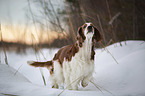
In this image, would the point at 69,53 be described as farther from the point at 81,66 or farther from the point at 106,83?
the point at 106,83

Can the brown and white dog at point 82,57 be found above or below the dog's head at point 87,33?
below

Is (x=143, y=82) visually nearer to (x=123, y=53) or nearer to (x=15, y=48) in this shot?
(x=123, y=53)

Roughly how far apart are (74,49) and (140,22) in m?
3.90

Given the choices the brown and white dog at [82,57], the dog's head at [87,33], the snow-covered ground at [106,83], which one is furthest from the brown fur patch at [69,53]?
the snow-covered ground at [106,83]

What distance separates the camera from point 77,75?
155 centimetres

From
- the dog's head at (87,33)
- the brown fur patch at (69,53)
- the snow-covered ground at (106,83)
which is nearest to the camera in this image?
the snow-covered ground at (106,83)

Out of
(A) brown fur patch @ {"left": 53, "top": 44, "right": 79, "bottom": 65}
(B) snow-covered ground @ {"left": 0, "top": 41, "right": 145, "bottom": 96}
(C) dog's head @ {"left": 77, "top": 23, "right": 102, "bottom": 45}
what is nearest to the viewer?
(B) snow-covered ground @ {"left": 0, "top": 41, "right": 145, "bottom": 96}

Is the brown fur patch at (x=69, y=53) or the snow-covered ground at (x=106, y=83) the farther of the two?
the brown fur patch at (x=69, y=53)

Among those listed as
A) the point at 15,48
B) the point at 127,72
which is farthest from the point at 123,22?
the point at 15,48

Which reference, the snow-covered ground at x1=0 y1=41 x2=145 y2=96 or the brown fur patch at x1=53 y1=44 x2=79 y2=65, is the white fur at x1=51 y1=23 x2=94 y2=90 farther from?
the snow-covered ground at x1=0 y1=41 x2=145 y2=96

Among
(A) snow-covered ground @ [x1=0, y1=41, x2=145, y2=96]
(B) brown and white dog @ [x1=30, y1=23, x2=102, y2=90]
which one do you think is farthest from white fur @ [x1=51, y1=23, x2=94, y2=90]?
(A) snow-covered ground @ [x1=0, y1=41, x2=145, y2=96]

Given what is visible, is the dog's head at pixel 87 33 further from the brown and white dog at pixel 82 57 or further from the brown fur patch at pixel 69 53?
the brown fur patch at pixel 69 53

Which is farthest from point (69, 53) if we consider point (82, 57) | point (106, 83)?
point (106, 83)

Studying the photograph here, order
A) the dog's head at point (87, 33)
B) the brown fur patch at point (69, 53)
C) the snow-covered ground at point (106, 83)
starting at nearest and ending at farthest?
1. the snow-covered ground at point (106, 83)
2. the dog's head at point (87, 33)
3. the brown fur patch at point (69, 53)
